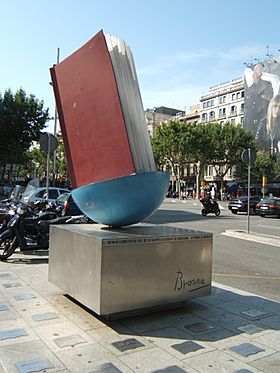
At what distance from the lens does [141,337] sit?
399cm

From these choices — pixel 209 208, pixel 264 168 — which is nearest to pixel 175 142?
pixel 264 168

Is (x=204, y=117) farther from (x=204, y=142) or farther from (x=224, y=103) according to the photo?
(x=204, y=142)

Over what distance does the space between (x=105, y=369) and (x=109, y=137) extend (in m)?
2.78

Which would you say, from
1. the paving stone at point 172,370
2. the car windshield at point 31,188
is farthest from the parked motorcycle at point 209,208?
the paving stone at point 172,370

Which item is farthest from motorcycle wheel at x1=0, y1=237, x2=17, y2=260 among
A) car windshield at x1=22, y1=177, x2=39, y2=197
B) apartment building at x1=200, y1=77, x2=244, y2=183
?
apartment building at x1=200, y1=77, x2=244, y2=183

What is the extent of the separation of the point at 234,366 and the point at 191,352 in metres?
0.42

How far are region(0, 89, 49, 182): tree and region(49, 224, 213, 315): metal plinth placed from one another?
22609 millimetres

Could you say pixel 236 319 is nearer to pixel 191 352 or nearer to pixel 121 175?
pixel 191 352

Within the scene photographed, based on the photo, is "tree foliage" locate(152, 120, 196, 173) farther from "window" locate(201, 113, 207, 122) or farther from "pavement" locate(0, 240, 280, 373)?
"pavement" locate(0, 240, 280, 373)

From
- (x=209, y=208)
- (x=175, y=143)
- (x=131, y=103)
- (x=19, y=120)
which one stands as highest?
(x=175, y=143)

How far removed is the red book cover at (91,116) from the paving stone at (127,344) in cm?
192

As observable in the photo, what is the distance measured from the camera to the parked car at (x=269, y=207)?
24.4 metres

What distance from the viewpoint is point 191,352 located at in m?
3.67

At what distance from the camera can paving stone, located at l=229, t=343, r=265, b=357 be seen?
368 cm
